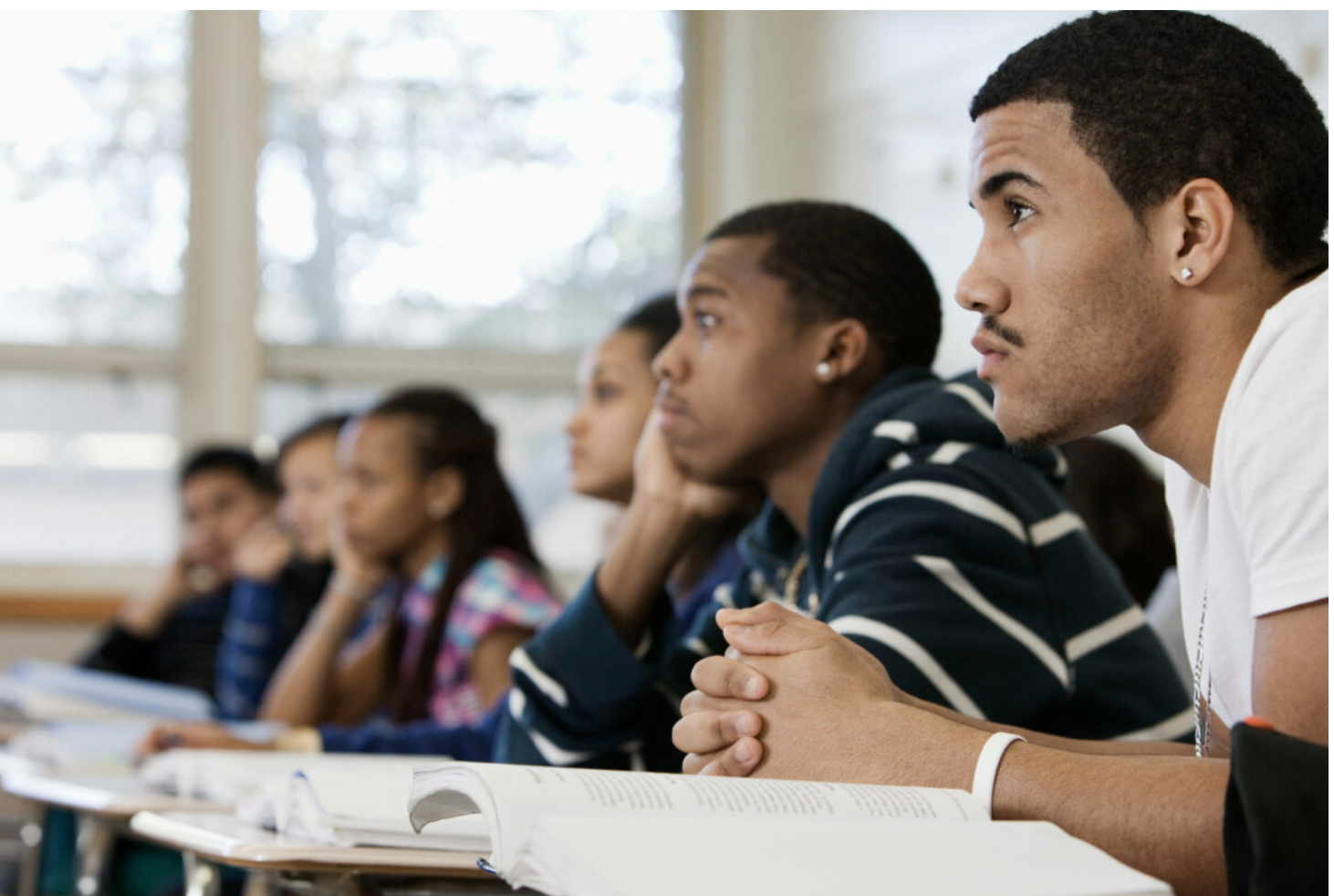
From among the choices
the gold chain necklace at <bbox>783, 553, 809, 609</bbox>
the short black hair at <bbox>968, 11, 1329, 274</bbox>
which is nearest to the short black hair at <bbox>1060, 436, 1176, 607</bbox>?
the gold chain necklace at <bbox>783, 553, 809, 609</bbox>

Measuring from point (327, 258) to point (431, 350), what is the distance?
1.50 feet

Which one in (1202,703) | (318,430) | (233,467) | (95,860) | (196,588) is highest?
(1202,703)

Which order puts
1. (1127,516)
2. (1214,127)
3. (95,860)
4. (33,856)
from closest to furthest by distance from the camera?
(1214,127)
(95,860)
(1127,516)
(33,856)

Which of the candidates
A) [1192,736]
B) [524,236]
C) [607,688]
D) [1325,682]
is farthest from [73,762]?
[524,236]

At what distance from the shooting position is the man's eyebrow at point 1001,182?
105cm

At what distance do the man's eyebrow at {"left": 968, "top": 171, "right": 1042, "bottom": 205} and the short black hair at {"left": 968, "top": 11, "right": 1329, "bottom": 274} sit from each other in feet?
0.14

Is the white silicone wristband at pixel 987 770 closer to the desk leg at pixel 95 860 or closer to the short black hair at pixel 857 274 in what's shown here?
the short black hair at pixel 857 274

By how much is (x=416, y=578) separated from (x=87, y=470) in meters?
2.36

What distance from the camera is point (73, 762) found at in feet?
6.82

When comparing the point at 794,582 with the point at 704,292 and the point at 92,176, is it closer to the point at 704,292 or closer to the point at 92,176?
the point at 704,292

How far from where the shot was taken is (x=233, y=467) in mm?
3998

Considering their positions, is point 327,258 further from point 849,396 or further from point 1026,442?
point 1026,442

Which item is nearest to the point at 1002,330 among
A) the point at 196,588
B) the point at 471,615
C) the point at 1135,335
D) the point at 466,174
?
the point at 1135,335

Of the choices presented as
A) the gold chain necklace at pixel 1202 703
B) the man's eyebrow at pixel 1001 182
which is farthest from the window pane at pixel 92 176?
the gold chain necklace at pixel 1202 703
